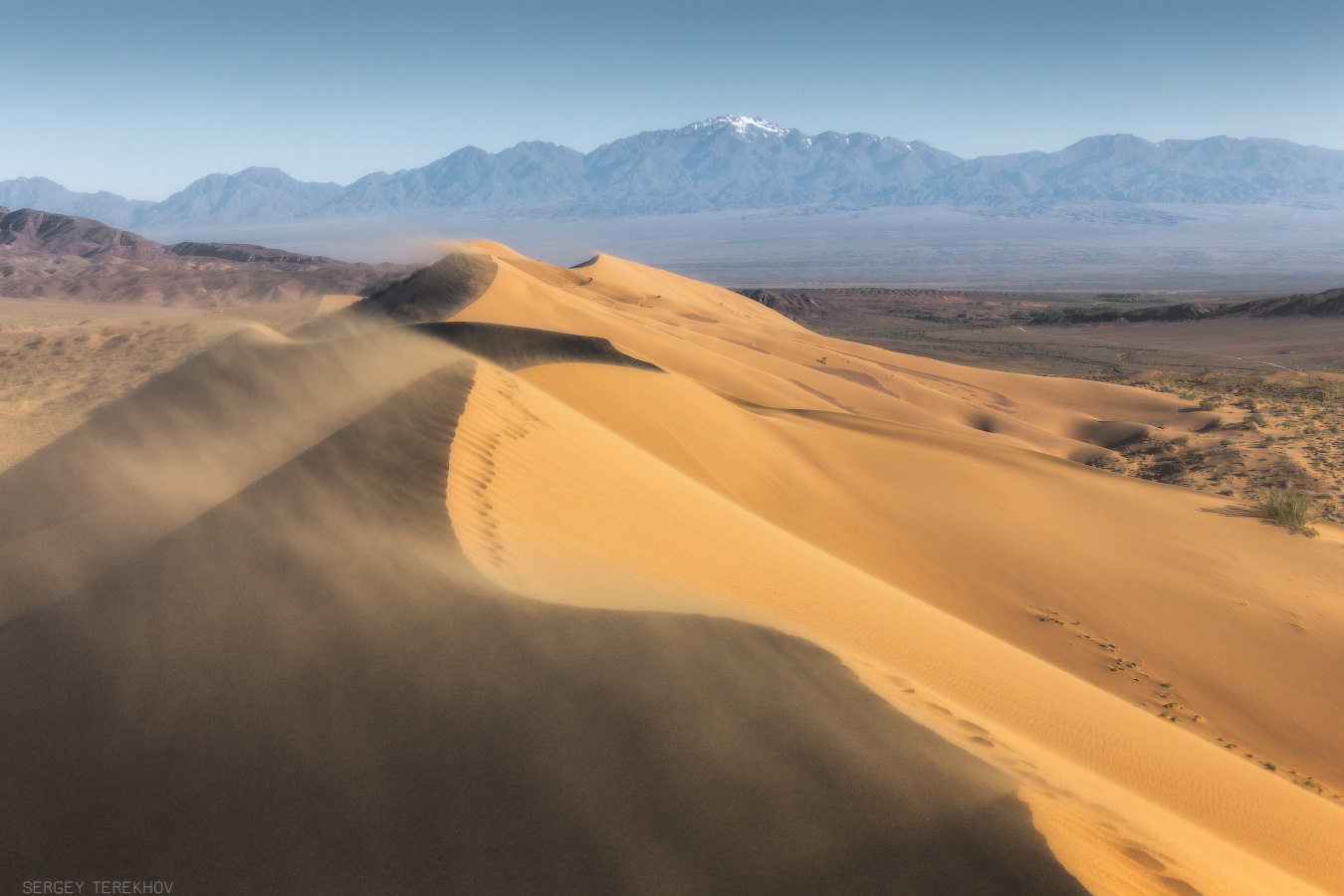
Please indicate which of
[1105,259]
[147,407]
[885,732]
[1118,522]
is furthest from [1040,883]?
[1105,259]

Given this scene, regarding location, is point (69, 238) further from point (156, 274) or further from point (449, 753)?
point (449, 753)

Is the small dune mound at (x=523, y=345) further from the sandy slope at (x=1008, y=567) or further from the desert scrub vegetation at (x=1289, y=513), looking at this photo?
the desert scrub vegetation at (x=1289, y=513)

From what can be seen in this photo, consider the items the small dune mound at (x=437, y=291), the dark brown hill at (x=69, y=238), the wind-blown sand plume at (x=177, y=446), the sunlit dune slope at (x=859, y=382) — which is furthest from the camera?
the dark brown hill at (x=69, y=238)

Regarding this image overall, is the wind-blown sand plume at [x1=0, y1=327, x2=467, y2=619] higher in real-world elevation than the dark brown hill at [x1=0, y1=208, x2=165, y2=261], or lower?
lower

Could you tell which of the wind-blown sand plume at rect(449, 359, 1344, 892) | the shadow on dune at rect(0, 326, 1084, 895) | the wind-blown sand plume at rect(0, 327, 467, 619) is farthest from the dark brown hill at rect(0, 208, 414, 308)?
the shadow on dune at rect(0, 326, 1084, 895)

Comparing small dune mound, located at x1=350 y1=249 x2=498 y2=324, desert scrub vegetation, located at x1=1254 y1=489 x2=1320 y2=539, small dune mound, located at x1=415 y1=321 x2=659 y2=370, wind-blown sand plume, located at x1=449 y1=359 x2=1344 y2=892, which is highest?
small dune mound, located at x1=350 y1=249 x2=498 y2=324

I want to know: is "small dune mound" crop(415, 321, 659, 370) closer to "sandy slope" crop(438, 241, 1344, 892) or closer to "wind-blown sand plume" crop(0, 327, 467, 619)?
"sandy slope" crop(438, 241, 1344, 892)

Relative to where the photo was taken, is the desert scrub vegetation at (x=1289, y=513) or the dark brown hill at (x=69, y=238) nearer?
the desert scrub vegetation at (x=1289, y=513)

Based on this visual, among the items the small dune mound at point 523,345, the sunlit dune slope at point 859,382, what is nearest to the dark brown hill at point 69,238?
the sunlit dune slope at point 859,382
